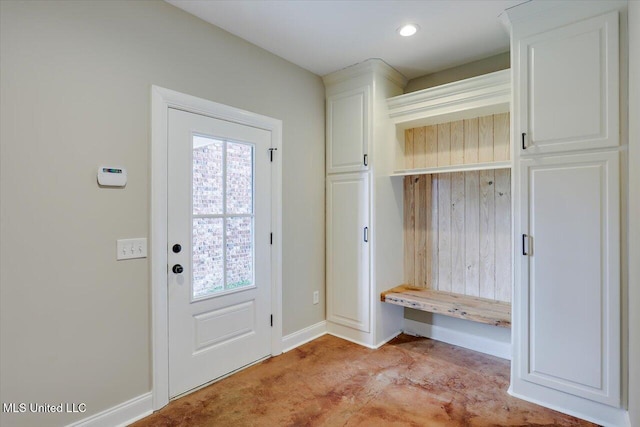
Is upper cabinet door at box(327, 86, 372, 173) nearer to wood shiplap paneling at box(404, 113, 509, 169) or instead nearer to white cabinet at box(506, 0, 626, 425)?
wood shiplap paneling at box(404, 113, 509, 169)

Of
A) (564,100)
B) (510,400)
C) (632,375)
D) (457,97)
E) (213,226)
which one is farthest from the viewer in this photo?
(457,97)

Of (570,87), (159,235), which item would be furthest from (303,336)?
(570,87)

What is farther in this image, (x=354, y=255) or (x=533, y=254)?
(x=354, y=255)

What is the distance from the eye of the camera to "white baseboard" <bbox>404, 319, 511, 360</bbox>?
8.99 ft

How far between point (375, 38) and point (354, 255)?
6.05ft

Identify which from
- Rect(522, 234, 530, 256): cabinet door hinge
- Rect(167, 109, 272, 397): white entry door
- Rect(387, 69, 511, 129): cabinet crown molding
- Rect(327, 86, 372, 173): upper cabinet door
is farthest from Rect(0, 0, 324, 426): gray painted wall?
Rect(522, 234, 530, 256): cabinet door hinge

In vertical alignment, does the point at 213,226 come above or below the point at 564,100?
below

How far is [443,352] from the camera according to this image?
283cm

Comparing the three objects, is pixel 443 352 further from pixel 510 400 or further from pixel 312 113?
pixel 312 113

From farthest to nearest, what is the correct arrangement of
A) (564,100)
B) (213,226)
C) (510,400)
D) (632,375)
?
(213,226) < (510,400) < (564,100) < (632,375)

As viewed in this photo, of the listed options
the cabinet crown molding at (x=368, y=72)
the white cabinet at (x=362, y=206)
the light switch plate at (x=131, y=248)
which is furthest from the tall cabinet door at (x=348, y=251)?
the light switch plate at (x=131, y=248)

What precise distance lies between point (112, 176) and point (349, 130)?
2.00 metres

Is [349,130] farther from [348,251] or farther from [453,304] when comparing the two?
[453,304]

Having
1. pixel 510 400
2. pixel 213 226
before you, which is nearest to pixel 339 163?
pixel 213 226
